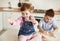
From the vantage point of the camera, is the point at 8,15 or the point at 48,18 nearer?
the point at 48,18

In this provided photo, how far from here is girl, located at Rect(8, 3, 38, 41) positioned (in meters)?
1.42

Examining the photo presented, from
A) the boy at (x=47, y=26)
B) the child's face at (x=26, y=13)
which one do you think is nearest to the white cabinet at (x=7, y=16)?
the boy at (x=47, y=26)

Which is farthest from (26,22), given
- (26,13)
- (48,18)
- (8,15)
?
(8,15)

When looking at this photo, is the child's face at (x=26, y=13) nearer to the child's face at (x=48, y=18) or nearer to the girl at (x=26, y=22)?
the girl at (x=26, y=22)

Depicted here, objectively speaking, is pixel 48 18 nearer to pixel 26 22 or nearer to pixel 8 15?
pixel 26 22

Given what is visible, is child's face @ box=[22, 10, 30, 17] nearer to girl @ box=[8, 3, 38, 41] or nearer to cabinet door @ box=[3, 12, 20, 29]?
girl @ box=[8, 3, 38, 41]

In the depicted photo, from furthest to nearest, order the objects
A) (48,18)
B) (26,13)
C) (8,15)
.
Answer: (8,15)
(48,18)
(26,13)

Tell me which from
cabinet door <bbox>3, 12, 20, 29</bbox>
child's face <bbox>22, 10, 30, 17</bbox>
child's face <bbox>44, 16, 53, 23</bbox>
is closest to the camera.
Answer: child's face <bbox>22, 10, 30, 17</bbox>

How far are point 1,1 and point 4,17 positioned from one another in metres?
0.49

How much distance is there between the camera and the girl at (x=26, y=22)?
142 cm

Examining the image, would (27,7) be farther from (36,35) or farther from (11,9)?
(11,9)

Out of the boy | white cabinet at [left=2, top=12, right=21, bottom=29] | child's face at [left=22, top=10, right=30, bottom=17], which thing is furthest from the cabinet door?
child's face at [left=22, top=10, right=30, bottom=17]

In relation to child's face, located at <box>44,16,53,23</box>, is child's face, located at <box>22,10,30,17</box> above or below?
above

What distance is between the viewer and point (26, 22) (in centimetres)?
149
